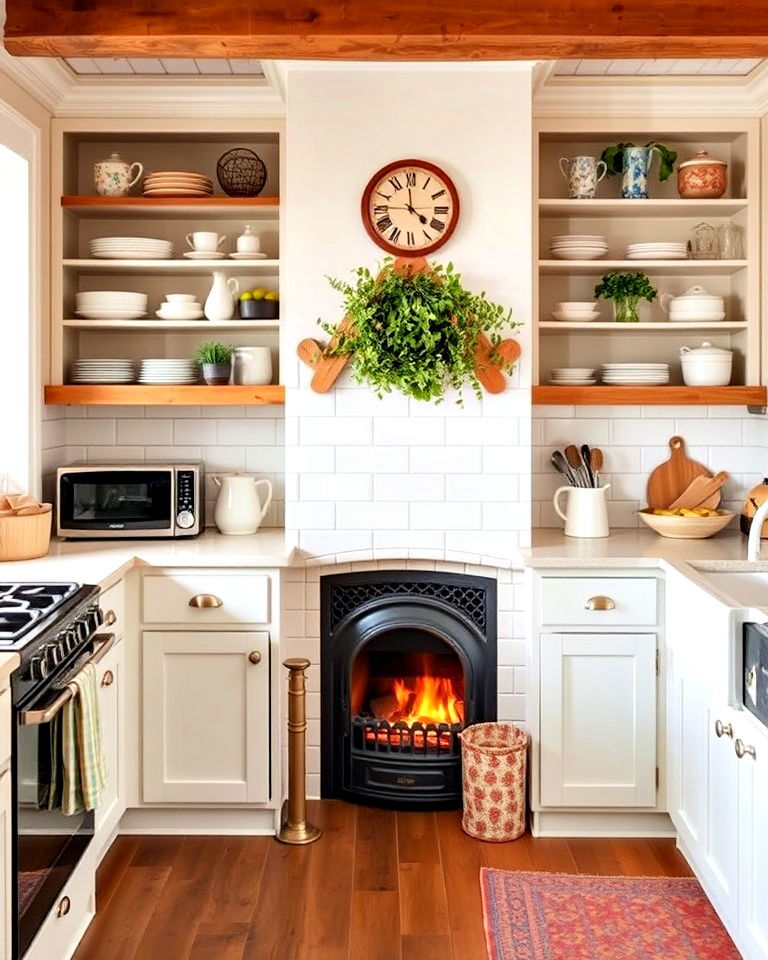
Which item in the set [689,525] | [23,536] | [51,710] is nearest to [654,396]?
[689,525]

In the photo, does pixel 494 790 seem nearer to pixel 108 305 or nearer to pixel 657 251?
pixel 657 251

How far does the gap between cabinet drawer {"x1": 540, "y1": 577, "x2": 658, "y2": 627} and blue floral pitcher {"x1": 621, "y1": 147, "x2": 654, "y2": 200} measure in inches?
58.1

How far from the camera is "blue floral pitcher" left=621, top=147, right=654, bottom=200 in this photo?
4.11m

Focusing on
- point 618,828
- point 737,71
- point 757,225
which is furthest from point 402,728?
point 737,71

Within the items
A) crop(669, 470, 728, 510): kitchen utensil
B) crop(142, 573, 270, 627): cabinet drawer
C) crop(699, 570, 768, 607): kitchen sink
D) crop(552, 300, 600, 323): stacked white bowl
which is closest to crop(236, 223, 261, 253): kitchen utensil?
crop(552, 300, 600, 323): stacked white bowl

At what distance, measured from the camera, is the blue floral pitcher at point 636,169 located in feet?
13.5

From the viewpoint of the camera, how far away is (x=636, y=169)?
13.5 feet

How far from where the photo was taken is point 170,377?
13.5ft

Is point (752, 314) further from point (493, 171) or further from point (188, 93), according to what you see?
point (188, 93)

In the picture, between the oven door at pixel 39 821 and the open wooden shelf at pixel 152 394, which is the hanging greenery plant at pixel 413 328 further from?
the oven door at pixel 39 821

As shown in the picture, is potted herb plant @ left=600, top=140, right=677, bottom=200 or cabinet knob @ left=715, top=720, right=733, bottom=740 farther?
potted herb plant @ left=600, top=140, right=677, bottom=200

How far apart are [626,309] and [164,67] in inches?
74.4

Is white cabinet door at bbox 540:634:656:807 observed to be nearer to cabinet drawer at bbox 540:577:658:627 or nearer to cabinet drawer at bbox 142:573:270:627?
cabinet drawer at bbox 540:577:658:627

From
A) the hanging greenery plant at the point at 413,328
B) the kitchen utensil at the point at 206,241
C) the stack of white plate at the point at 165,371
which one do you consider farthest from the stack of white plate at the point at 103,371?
the hanging greenery plant at the point at 413,328
